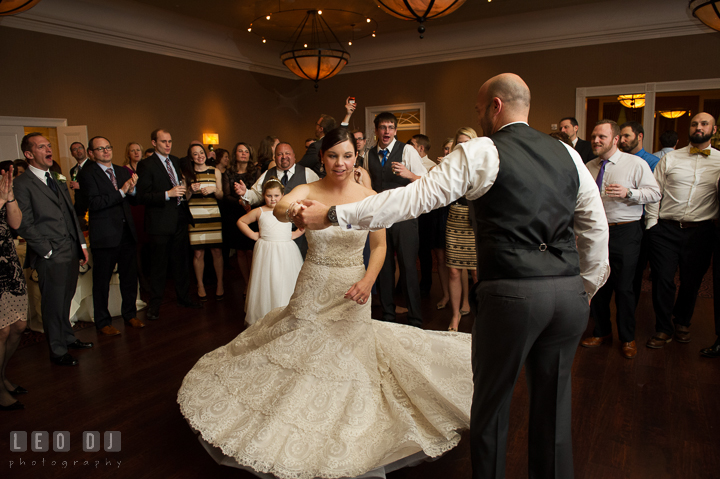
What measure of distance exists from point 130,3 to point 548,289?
27.1ft

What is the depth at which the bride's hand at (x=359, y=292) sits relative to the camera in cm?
237

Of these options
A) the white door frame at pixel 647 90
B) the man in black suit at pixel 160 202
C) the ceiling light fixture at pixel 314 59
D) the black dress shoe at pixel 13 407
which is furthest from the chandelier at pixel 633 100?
the black dress shoe at pixel 13 407

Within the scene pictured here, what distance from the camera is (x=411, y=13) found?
14.1ft

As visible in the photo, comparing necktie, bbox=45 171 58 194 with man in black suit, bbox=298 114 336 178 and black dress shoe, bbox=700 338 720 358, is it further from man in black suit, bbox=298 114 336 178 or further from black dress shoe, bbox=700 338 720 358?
black dress shoe, bbox=700 338 720 358

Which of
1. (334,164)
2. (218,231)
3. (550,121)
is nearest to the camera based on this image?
(334,164)

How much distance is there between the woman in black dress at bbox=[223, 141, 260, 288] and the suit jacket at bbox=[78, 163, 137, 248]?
1374mm

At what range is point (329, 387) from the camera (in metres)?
2.25

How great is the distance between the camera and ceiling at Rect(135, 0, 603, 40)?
7.43 meters

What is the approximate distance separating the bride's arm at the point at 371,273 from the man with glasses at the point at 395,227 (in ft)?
4.83

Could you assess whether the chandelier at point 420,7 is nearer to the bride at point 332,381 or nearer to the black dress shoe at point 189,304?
the bride at point 332,381

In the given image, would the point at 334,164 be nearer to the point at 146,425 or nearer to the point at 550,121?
the point at 146,425

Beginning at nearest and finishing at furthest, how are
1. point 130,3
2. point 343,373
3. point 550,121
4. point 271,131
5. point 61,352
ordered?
point 343,373, point 61,352, point 130,3, point 550,121, point 271,131

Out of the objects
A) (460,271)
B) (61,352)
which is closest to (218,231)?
(61,352)

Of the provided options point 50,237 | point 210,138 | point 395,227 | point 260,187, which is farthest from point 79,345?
point 210,138
